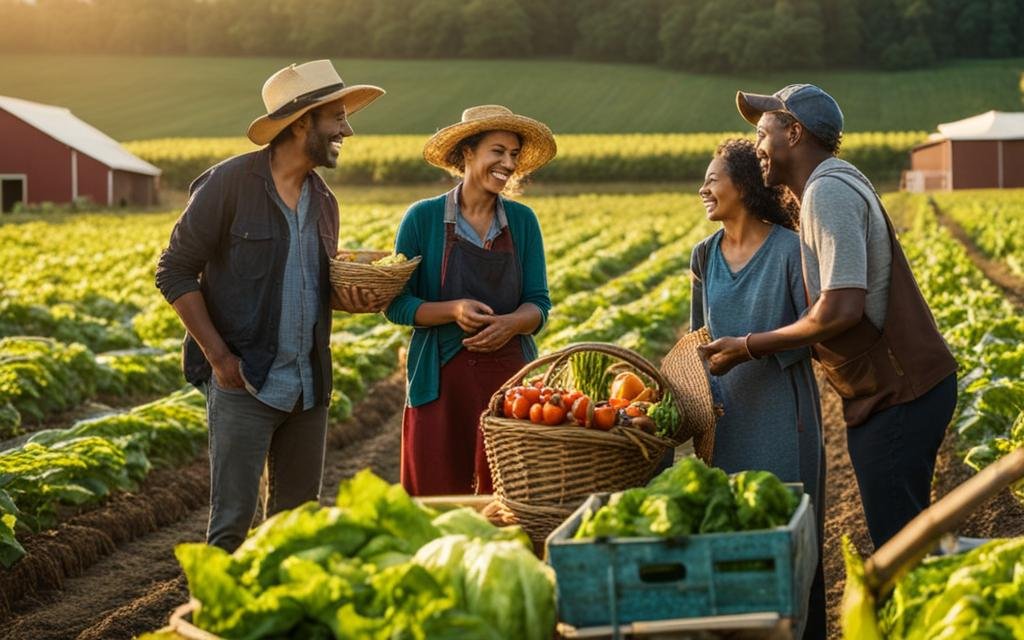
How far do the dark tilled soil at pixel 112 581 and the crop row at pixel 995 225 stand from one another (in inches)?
668

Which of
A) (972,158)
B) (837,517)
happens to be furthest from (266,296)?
(972,158)

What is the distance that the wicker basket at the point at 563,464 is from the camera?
4.07 m

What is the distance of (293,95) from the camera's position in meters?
4.98

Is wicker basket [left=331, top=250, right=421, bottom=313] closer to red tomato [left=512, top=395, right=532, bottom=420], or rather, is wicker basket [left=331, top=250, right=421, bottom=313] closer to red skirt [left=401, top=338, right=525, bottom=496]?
red skirt [left=401, top=338, right=525, bottom=496]

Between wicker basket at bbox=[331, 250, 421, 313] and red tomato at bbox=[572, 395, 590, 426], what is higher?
wicker basket at bbox=[331, 250, 421, 313]

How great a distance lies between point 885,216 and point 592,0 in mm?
94062

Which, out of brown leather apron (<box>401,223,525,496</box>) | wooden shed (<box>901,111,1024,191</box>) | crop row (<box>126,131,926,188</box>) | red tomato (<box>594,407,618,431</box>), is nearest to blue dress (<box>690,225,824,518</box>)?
red tomato (<box>594,407,618,431</box>)

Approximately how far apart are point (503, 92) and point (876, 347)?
80.2 meters

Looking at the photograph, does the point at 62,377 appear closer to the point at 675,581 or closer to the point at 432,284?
the point at 432,284

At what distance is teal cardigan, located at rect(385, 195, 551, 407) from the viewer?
5227 millimetres

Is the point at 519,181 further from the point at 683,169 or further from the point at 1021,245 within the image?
the point at 683,169

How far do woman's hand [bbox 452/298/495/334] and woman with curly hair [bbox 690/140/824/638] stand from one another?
2.75ft

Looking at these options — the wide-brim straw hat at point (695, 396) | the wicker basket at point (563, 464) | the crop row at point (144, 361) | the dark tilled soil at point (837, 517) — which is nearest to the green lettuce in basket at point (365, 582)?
the wicker basket at point (563, 464)

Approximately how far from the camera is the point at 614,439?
405 cm
